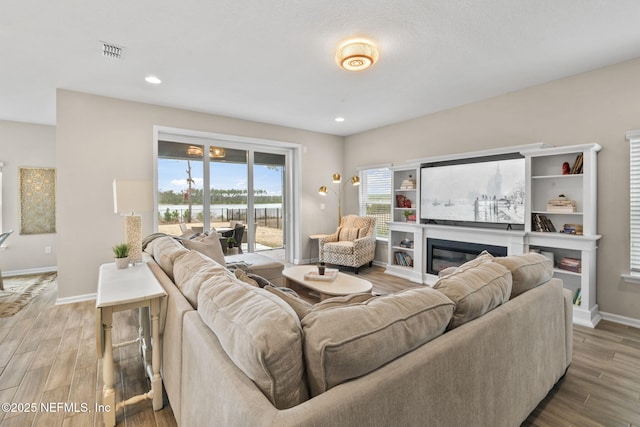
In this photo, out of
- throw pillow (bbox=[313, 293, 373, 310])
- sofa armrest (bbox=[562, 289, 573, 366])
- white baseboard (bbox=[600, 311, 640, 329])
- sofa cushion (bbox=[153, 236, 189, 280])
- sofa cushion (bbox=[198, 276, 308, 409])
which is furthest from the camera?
white baseboard (bbox=[600, 311, 640, 329])

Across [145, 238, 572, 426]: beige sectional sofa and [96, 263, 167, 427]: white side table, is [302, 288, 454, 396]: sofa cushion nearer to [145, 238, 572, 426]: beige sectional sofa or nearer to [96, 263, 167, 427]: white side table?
[145, 238, 572, 426]: beige sectional sofa

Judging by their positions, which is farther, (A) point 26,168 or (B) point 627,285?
(A) point 26,168

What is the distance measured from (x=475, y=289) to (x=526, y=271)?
2.04 ft

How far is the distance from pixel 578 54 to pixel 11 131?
8234 millimetres

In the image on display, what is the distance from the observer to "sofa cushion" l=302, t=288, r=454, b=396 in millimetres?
868

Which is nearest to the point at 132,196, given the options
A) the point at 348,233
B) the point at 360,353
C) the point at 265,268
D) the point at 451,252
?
the point at 265,268

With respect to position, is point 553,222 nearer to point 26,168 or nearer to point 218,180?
point 218,180

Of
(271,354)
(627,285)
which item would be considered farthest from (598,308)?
(271,354)

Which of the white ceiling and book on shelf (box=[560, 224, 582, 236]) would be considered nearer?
the white ceiling

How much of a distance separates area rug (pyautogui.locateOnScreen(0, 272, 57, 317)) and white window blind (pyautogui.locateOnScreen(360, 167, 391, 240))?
541 cm

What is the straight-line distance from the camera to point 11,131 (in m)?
5.09


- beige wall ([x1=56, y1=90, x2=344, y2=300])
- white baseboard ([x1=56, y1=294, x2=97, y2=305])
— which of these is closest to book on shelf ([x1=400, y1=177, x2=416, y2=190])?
beige wall ([x1=56, y1=90, x2=344, y2=300])

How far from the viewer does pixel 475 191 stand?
409 centimetres

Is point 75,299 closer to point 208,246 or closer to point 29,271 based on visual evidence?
point 208,246
